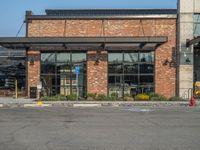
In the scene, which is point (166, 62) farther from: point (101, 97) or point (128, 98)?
point (101, 97)

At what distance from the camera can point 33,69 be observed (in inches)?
1471

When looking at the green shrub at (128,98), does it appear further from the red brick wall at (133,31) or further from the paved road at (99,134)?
the paved road at (99,134)

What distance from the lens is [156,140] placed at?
1297 centimetres

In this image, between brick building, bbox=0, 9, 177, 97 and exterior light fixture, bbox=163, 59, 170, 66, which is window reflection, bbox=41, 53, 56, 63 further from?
exterior light fixture, bbox=163, 59, 170, 66

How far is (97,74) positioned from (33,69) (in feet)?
15.1

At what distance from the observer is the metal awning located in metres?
34.1

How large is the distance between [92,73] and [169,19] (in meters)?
6.66

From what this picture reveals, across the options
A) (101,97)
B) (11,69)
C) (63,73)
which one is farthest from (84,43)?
(11,69)

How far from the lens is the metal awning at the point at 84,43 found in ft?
112

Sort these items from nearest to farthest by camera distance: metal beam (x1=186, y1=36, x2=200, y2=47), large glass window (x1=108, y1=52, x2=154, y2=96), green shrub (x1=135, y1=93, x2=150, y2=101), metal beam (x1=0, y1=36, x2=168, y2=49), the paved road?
1. the paved road
2. metal beam (x1=186, y1=36, x2=200, y2=47)
3. metal beam (x1=0, y1=36, x2=168, y2=49)
4. green shrub (x1=135, y1=93, x2=150, y2=101)
5. large glass window (x1=108, y1=52, x2=154, y2=96)

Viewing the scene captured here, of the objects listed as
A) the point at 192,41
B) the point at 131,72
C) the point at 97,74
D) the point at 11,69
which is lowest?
the point at 97,74

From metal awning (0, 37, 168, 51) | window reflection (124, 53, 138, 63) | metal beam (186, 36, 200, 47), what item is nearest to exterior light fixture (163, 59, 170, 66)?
metal awning (0, 37, 168, 51)

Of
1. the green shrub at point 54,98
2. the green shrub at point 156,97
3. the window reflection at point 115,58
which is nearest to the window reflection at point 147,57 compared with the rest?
the window reflection at point 115,58

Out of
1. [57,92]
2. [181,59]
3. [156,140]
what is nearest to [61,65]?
[57,92]
